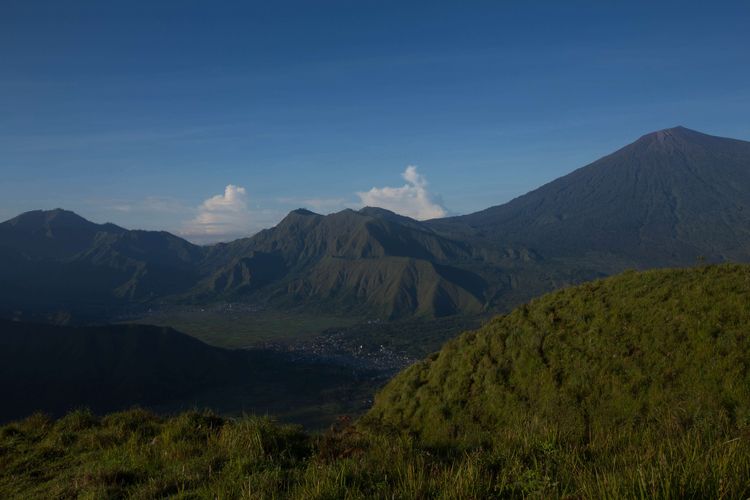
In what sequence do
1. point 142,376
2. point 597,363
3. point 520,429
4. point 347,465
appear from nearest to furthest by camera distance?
point 347,465 → point 520,429 → point 597,363 → point 142,376

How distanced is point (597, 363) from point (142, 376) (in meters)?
111

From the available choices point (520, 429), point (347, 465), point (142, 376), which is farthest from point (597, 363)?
point (142, 376)

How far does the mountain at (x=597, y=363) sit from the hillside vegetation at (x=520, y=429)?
2.0 inches

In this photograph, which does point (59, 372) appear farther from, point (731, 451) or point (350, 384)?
point (731, 451)

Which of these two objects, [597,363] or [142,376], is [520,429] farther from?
[142,376]

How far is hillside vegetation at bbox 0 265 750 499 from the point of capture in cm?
465

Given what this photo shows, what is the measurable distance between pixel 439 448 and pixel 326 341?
171600 millimetres

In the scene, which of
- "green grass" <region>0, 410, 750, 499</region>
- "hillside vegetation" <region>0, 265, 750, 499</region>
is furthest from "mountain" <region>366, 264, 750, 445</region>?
"green grass" <region>0, 410, 750, 499</region>

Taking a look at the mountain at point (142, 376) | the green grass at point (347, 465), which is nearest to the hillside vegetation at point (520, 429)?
the green grass at point (347, 465)

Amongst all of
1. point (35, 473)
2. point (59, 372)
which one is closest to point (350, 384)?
point (59, 372)

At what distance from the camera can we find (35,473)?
7402 millimetres

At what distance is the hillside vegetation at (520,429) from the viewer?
4648mm

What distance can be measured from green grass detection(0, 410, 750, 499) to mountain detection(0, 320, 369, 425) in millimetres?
74796

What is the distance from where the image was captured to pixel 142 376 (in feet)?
338
